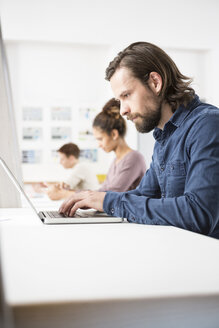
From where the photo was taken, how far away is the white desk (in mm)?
409

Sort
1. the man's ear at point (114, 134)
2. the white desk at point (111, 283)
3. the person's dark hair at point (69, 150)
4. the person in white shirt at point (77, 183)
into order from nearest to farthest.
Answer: the white desk at point (111, 283), the man's ear at point (114, 134), the person in white shirt at point (77, 183), the person's dark hair at point (69, 150)

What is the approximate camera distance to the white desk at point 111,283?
41 centimetres

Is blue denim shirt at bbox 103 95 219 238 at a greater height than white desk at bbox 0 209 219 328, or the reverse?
white desk at bbox 0 209 219 328

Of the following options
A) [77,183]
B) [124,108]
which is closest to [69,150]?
[77,183]

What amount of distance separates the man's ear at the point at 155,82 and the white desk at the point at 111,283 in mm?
820

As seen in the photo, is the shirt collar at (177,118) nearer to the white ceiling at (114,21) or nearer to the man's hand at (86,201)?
the man's hand at (86,201)

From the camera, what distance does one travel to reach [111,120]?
272 cm

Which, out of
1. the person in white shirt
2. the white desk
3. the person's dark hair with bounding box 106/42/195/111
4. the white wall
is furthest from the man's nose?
the white wall

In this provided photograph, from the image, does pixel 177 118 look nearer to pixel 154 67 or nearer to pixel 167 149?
pixel 167 149

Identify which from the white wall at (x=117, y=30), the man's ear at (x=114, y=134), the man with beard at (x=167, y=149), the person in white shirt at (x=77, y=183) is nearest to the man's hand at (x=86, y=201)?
the man with beard at (x=167, y=149)

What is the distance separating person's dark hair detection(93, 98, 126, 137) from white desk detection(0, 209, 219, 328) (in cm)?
196

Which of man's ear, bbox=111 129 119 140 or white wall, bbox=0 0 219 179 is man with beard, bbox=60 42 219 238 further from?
white wall, bbox=0 0 219 179

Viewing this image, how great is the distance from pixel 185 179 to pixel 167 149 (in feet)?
0.44

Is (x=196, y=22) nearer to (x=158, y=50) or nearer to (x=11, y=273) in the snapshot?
(x=158, y=50)
